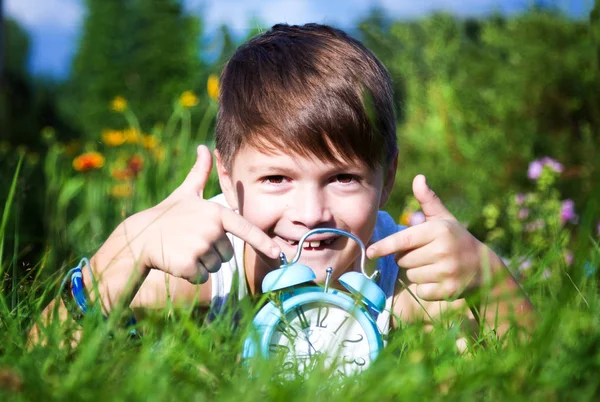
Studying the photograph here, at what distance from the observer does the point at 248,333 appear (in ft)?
4.87

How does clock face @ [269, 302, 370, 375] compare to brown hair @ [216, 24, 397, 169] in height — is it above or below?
below

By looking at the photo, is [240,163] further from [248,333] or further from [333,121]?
[248,333]

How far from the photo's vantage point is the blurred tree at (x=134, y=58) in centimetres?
1419

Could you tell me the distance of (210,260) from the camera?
1.83 meters

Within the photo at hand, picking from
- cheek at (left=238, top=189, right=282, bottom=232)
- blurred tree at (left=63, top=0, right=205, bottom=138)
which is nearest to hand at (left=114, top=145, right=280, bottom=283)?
cheek at (left=238, top=189, right=282, bottom=232)

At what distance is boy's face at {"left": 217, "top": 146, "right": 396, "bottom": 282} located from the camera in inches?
79.7

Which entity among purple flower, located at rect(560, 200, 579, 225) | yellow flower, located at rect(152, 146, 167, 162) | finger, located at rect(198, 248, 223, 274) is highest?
yellow flower, located at rect(152, 146, 167, 162)

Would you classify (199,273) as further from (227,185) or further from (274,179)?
(227,185)

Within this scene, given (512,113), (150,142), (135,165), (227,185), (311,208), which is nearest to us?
(311,208)

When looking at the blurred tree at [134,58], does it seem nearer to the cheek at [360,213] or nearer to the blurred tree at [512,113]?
the blurred tree at [512,113]

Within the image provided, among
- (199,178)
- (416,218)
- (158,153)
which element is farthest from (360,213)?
(158,153)

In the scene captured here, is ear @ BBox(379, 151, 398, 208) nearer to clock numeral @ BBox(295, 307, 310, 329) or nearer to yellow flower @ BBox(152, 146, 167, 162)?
clock numeral @ BBox(295, 307, 310, 329)

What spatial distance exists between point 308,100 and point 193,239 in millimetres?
582

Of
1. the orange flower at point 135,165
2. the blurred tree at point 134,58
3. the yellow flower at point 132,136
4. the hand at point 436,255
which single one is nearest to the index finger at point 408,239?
the hand at point 436,255
